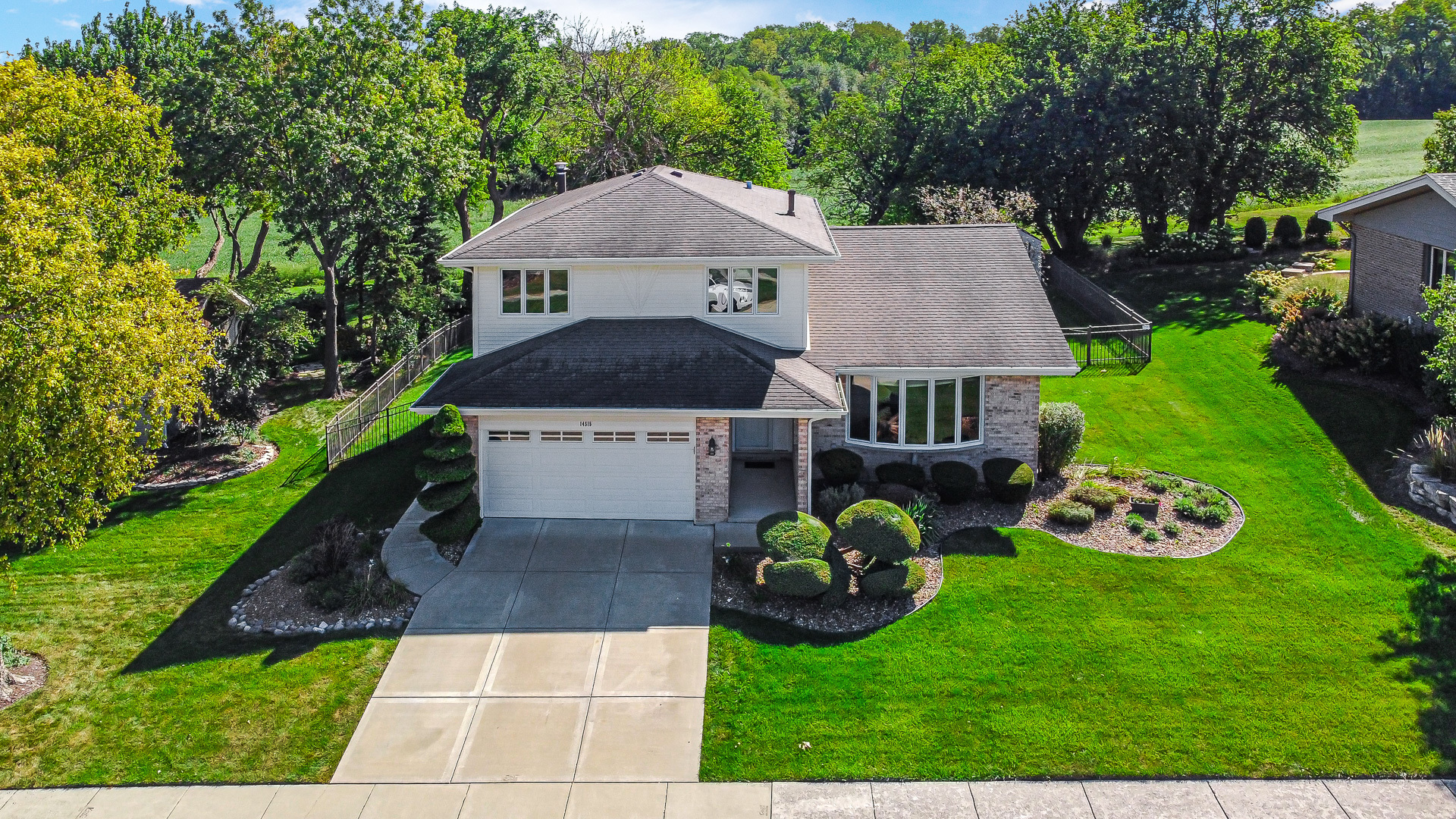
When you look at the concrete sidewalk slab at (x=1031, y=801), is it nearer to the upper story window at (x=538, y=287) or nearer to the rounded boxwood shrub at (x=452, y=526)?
the rounded boxwood shrub at (x=452, y=526)

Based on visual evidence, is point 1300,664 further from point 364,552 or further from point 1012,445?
point 364,552

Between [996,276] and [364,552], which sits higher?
[996,276]

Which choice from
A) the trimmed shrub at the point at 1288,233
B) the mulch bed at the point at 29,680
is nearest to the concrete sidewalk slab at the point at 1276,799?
the mulch bed at the point at 29,680

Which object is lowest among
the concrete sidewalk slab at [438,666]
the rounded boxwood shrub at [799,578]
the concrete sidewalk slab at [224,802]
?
the concrete sidewalk slab at [224,802]

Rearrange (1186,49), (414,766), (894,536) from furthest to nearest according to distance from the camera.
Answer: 1. (1186,49)
2. (894,536)
3. (414,766)

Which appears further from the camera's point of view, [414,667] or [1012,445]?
[1012,445]

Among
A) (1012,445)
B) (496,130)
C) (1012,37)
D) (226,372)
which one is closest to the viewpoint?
(1012,445)

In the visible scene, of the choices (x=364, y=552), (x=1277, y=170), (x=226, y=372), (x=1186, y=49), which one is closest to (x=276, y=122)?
(x=226, y=372)
